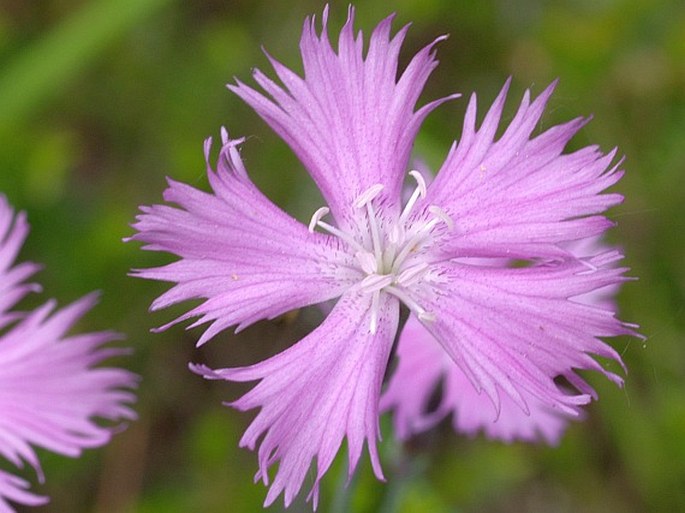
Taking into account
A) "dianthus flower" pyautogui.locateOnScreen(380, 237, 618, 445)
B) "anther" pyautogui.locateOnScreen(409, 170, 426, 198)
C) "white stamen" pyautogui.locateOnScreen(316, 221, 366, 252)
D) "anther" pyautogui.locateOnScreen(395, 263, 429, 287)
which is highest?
"anther" pyautogui.locateOnScreen(409, 170, 426, 198)

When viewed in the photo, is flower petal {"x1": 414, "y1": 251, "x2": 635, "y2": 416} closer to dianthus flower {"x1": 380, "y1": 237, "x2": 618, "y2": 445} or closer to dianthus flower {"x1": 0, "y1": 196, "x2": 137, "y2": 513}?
dianthus flower {"x1": 380, "y1": 237, "x2": 618, "y2": 445}

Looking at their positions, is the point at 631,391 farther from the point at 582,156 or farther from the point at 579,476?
the point at 582,156

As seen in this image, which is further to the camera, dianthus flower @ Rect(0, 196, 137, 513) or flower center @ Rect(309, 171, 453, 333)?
dianthus flower @ Rect(0, 196, 137, 513)

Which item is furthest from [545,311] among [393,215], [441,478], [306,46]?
[441,478]

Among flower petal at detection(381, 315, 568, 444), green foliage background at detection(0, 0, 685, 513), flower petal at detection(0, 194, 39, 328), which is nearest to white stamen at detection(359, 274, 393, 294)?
flower petal at detection(381, 315, 568, 444)

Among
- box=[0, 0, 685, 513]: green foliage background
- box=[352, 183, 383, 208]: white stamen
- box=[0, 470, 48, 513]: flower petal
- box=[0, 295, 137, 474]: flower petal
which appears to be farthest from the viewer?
box=[0, 0, 685, 513]: green foliage background

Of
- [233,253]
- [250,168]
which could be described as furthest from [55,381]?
[250,168]

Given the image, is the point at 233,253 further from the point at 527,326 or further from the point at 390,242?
the point at 527,326
